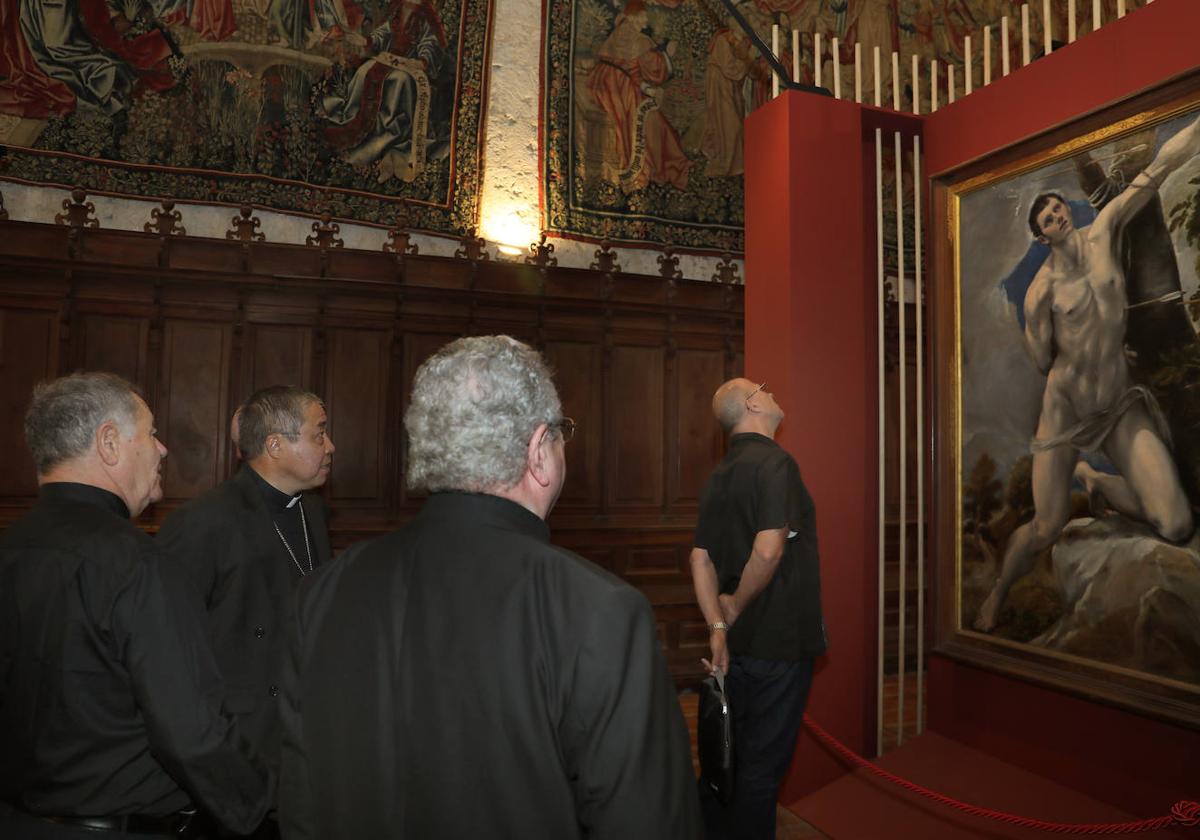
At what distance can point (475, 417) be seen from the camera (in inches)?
58.1

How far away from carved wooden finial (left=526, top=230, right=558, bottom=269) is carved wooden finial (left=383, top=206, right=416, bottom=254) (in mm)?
1014

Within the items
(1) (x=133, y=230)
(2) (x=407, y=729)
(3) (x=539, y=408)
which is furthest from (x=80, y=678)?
(1) (x=133, y=230)

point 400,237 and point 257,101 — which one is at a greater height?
point 257,101

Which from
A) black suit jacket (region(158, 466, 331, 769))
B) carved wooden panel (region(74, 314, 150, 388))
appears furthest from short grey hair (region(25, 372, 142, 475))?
carved wooden panel (region(74, 314, 150, 388))

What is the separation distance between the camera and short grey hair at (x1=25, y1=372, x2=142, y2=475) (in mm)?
2117

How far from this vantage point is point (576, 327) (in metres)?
7.66

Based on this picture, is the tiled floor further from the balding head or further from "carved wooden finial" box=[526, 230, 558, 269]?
"carved wooden finial" box=[526, 230, 558, 269]

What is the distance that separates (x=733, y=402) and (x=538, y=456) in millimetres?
2355

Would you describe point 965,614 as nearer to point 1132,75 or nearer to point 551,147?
point 1132,75

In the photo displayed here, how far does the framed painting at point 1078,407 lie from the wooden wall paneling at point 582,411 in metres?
3.65

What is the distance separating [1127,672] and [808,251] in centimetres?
235

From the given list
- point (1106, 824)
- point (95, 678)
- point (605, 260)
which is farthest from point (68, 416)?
point (605, 260)

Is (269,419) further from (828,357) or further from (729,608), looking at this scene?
→ (828,357)

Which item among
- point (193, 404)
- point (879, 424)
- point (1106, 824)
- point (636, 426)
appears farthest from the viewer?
point (636, 426)
